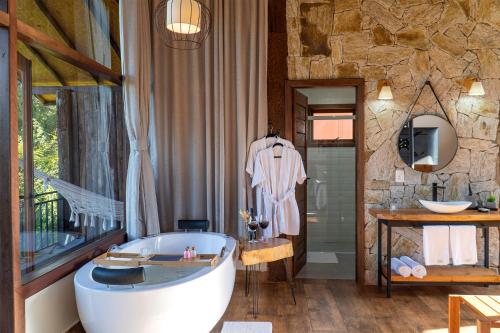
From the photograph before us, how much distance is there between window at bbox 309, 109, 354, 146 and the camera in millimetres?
5137

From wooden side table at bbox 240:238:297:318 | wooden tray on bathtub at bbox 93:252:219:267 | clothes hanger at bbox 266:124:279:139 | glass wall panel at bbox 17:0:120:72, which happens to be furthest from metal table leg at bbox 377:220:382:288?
glass wall panel at bbox 17:0:120:72

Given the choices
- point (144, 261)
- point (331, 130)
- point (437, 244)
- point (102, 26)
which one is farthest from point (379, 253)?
point (102, 26)

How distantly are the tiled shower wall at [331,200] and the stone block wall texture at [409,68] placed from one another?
3.86 ft

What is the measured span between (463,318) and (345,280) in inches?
50.2

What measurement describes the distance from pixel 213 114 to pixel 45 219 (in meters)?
2.06

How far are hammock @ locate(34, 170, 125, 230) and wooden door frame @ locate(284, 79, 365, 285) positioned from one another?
6.52 feet

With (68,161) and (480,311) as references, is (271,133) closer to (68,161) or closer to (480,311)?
(68,161)

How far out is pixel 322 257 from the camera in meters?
5.14

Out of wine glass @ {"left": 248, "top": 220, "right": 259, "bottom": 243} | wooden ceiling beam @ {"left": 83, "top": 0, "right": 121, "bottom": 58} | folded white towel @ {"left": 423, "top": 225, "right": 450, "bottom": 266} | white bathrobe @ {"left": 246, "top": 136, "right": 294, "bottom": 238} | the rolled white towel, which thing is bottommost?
the rolled white towel

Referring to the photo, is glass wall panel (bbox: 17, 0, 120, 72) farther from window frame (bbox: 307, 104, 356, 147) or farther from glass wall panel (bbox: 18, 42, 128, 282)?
window frame (bbox: 307, 104, 356, 147)

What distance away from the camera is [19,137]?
8.03ft

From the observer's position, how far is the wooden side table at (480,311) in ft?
7.56

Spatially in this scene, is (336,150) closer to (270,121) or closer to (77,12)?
(270,121)

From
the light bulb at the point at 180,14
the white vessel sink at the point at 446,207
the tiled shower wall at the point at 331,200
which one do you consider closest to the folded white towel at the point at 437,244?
the white vessel sink at the point at 446,207
